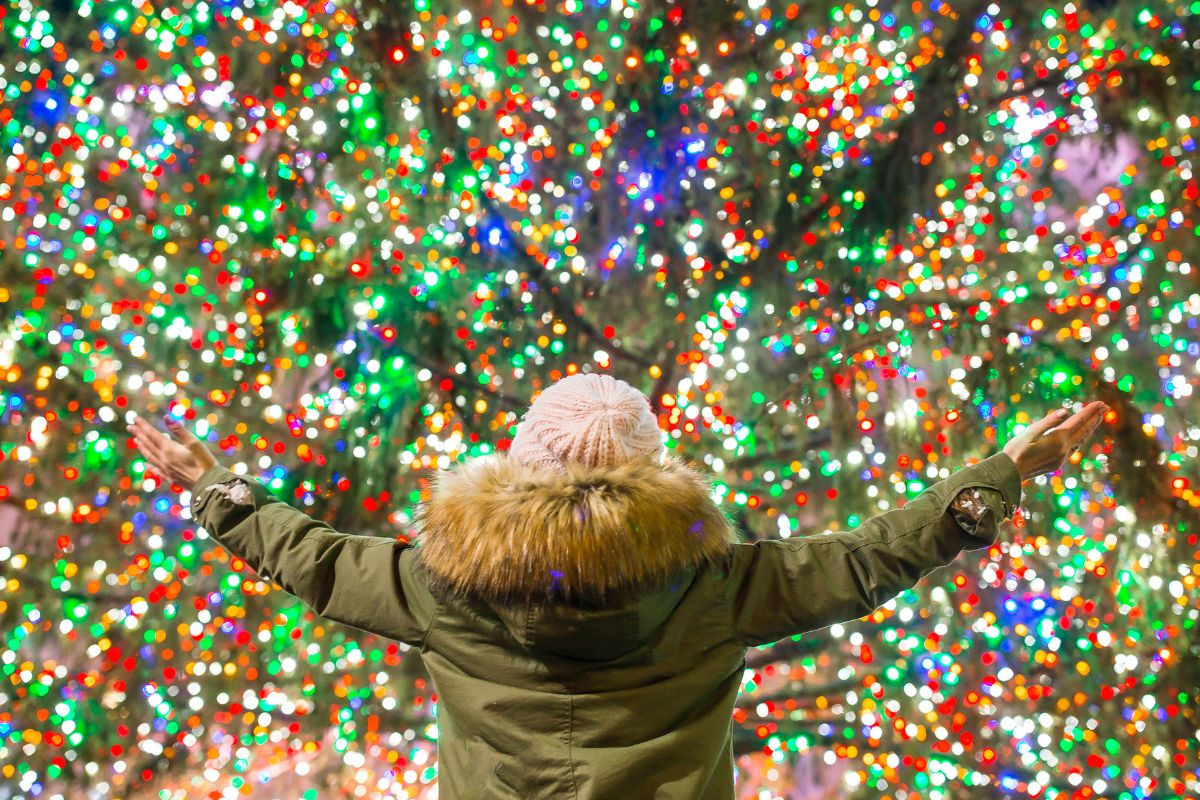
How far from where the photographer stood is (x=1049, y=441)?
66.6 inches

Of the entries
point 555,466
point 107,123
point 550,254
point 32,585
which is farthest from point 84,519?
point 555,466

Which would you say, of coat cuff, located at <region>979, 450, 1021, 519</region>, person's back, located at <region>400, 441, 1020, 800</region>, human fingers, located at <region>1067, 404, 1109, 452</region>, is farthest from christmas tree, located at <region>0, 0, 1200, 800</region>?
person's back, located at <region>400, 441, 1020, 800</region>

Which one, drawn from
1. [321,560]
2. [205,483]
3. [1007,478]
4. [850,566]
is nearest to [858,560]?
[850,566]

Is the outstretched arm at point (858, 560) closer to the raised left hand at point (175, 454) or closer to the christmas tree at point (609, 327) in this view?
the raised left hand at point (175, 454)

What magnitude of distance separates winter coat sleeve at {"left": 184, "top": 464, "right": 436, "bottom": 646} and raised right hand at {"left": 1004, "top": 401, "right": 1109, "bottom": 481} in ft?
3.41

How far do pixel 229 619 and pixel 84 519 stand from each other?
1.70ft

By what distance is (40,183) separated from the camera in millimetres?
2949

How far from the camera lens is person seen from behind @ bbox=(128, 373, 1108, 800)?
4.58ft

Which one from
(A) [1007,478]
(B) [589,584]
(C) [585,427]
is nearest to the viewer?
(B) [589,584]

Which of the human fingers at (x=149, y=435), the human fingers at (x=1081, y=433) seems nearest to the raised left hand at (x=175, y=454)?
the human fingers at (x=149, y=435)

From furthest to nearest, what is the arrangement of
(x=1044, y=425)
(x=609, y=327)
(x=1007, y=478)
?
(x=609, y=327)
(x=1044, y=425)
(x=1007, y=478)

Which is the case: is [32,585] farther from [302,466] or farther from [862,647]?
[862,647]

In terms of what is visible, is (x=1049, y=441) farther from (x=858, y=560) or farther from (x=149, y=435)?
(x=149, y=435)

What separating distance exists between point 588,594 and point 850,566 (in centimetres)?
45
